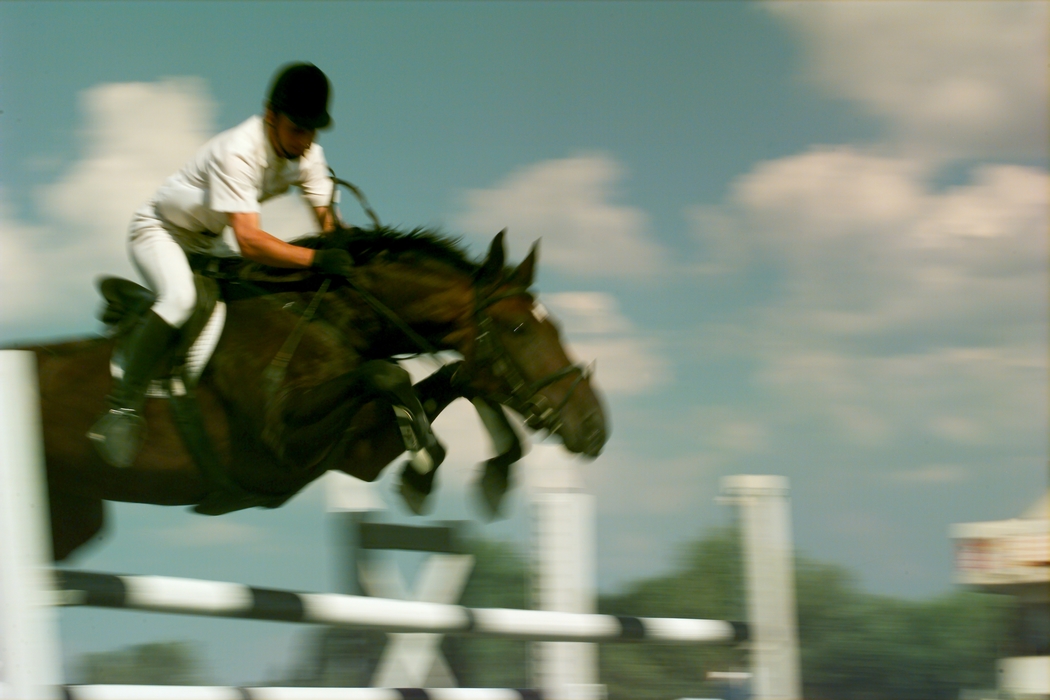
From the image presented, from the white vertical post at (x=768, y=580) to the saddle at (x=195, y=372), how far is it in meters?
1.20

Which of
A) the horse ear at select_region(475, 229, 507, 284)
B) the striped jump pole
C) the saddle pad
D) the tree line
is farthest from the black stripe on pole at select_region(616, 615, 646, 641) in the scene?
the saddle pad

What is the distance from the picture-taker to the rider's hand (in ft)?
8.73

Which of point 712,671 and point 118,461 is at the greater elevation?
point 118,461

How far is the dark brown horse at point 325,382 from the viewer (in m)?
2.54

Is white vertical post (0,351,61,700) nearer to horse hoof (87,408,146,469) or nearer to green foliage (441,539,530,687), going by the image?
horse hoof (87,408,146,469)

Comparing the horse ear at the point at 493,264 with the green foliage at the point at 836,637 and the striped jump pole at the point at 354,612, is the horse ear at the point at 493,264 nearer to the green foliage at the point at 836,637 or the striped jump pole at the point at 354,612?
the striped jump pole at the point at 354,612

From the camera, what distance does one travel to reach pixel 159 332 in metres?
2.54

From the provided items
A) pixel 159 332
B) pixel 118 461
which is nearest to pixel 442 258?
pixel 159 332

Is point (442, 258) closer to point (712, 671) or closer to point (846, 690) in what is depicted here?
point (712, 671)

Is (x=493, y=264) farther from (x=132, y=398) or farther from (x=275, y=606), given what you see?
(x=275, y=606)

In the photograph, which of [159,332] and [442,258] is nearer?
[159,332]

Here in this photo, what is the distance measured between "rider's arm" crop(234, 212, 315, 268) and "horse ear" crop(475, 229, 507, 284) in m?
0.44

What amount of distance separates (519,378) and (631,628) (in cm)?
64

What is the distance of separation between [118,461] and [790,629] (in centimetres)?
173
